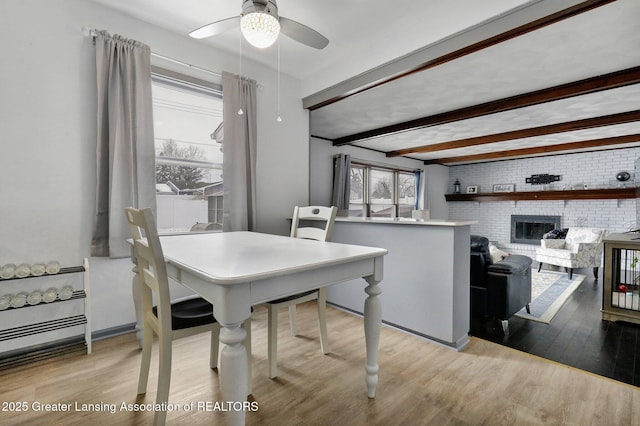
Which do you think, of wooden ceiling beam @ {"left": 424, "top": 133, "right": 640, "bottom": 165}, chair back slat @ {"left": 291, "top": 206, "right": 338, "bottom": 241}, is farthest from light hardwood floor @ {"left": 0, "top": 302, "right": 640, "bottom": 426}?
wooden ceiling beam @ {"left": 424, "top": 133, "right": 640, "bottom": 165}

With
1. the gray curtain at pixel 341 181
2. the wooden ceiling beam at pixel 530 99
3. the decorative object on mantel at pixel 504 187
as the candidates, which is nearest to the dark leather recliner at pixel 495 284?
the wooden ceiling beam at pixel 530 99

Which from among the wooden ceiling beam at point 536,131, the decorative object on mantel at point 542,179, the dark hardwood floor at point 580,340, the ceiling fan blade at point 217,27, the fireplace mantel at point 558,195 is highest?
the wooden ceiling beam at point 536,131

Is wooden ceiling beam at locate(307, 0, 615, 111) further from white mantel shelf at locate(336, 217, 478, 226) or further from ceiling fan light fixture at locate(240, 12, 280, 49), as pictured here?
ceiling fan light fixture at locate(240, 12, 280, 49)

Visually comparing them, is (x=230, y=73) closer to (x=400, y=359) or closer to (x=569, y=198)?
(x=400, y=359)

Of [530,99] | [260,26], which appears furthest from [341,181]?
[260,26]

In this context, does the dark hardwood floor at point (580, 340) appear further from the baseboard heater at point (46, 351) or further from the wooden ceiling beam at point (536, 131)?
the baseboard heater at point (46, 351)

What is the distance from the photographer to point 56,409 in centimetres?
147

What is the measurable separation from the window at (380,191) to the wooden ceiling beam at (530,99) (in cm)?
142

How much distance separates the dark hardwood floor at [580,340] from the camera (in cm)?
195

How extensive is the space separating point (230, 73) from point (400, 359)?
110 inches

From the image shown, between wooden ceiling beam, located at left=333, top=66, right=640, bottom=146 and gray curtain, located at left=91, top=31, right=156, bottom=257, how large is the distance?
330 cm

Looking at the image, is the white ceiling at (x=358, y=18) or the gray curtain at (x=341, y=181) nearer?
the white ceiling at (x=358, y=18)

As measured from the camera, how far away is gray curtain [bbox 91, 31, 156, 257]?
2150 millimetres

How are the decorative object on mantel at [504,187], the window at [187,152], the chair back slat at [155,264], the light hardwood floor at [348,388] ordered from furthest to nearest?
1. the decorative object on mantel at [504,187]
2. the window at [187,152]
3. the light hardwood floor at [348,388]
4. the chair back slat at [155,264]
